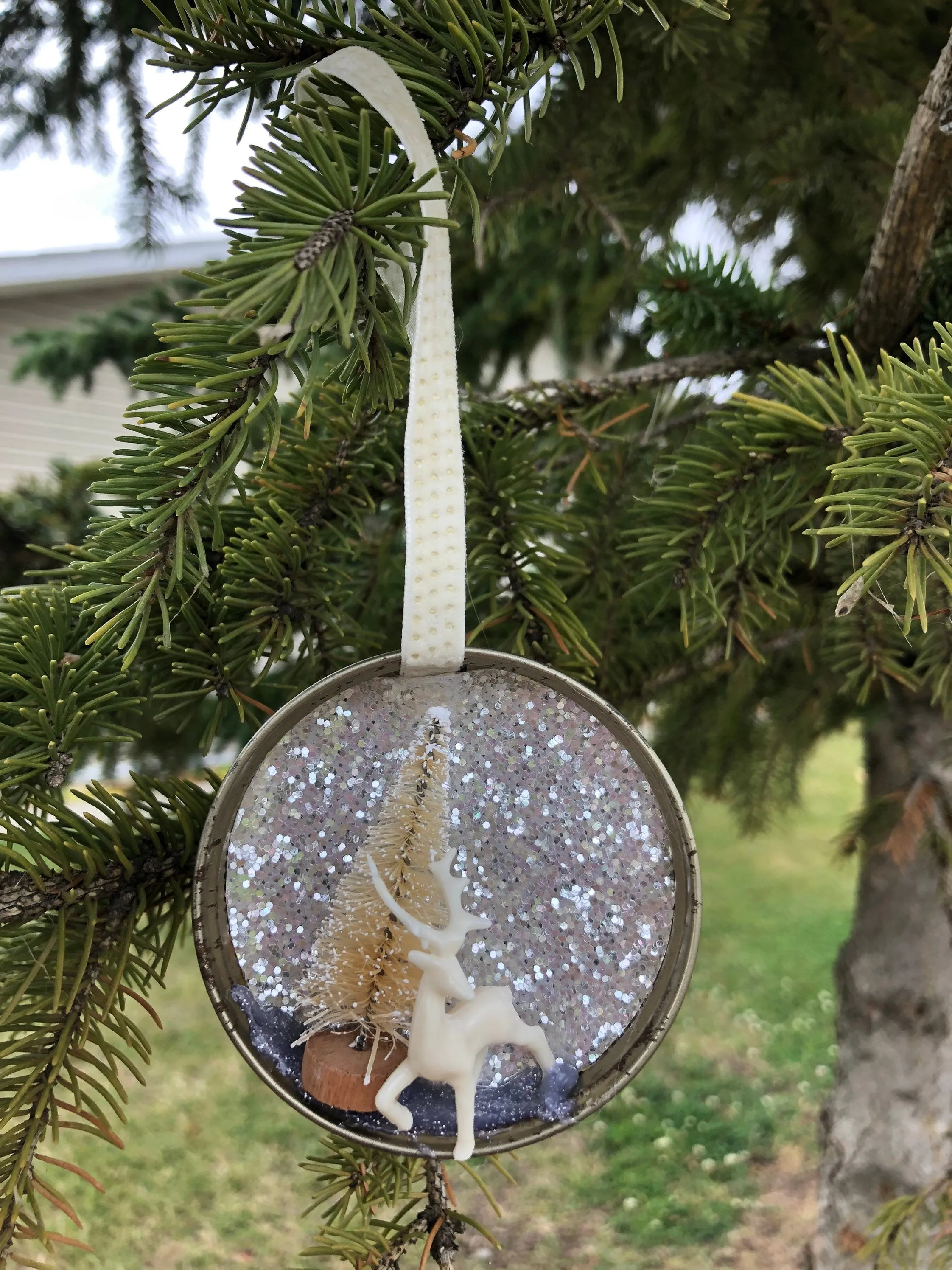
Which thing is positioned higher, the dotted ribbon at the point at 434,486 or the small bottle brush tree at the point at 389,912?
the dotted ribbon at the point at 434,486

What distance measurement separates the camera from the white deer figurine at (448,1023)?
43 cm

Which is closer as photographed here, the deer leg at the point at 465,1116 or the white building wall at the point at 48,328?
the deer leg at the point at 465,1116

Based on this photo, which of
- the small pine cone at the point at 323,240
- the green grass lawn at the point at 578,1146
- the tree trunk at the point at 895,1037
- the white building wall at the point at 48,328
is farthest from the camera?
the white building wall at the point at 48,328

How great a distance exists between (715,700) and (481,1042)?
0.76m

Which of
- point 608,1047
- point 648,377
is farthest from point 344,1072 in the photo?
point 648,377

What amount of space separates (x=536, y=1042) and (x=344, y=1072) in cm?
10

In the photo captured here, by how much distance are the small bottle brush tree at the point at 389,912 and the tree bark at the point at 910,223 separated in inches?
16.3

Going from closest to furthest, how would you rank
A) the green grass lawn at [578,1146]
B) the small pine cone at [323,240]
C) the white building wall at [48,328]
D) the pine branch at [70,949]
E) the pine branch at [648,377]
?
the small pine cone at [323,240]
the pine branch at [70,949]
the pine branch at [648,377]
the green grass lawn at [578,1146]
the white building wall at [48,328]

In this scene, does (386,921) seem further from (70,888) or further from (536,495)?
(536,495)

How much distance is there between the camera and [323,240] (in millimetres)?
315

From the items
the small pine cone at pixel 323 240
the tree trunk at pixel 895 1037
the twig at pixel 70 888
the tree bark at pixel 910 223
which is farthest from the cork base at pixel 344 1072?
the tree trunk at pixel 895 1037

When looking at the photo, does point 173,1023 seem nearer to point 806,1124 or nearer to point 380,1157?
point 806,1124

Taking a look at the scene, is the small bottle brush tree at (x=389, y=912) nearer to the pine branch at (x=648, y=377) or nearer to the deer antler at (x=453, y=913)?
the deer antler at (x=453, y=913)

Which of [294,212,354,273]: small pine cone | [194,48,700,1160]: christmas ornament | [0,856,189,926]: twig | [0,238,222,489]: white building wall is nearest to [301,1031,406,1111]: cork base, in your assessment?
[194,48,700,1160]: christmas ornament
